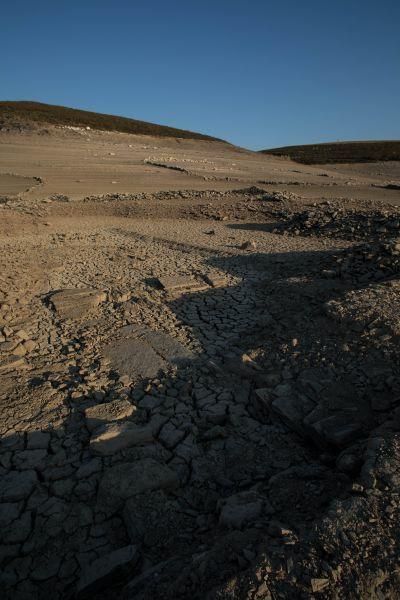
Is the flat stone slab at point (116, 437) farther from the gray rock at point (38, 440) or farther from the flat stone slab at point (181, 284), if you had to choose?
the flat stone slab at point (181, 284)

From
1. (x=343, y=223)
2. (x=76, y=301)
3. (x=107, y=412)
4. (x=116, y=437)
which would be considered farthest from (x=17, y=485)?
(x=343, y=223)

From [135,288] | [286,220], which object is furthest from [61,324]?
[286,220]

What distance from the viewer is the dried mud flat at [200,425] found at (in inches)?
73.0

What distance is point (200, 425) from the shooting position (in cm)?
321

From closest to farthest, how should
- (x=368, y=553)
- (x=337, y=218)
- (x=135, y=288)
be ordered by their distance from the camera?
(x=368, y=553) < (x=135, y=288) < (x=337, y=218)

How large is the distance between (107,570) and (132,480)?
60 centimetres

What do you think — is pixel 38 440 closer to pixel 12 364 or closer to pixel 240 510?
pixel 12 364

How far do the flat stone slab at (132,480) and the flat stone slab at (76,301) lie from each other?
262 cm

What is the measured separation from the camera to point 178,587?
68.8 inches

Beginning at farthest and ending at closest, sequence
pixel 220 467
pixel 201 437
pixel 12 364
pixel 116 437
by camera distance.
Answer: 1. pixel 12 364
2. pixel 201 437
3. pixel 116 437
4. pixel 220 467

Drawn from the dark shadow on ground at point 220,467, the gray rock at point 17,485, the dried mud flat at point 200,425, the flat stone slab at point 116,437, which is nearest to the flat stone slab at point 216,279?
the dried mud flat at point 200,425

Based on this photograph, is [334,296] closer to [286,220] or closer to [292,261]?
[292,261]

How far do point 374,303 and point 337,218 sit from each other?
19.1ft

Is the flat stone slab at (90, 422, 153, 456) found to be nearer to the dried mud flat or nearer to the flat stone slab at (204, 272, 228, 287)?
the dried mud flat
